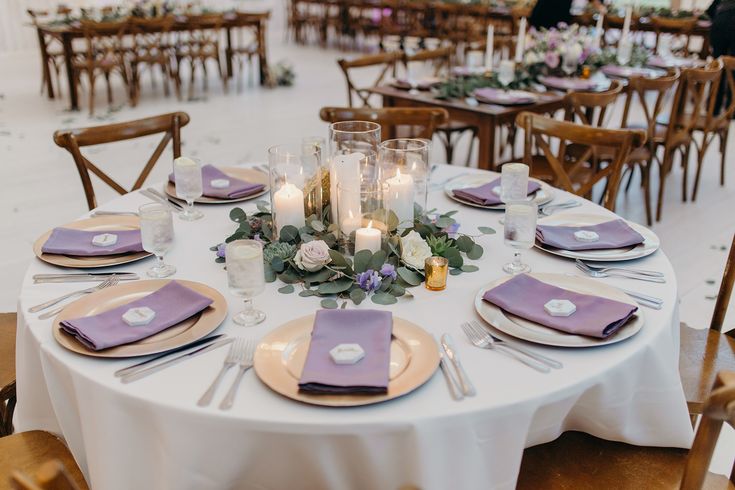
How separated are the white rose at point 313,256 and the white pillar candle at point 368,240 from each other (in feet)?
0.25

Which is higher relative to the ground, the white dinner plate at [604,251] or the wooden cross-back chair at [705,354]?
the white dinner plate at [604,251]

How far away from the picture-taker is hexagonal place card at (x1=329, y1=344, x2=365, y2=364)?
1161 mm

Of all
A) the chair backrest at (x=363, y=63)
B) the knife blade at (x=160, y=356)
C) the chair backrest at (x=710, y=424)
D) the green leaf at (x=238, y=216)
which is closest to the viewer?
the chair backrest at (x=710, y=424)

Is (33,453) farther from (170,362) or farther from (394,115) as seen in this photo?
(394,115)

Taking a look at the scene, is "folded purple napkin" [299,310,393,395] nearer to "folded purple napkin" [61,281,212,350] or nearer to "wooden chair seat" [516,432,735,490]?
"folded purple napkin" [61,281,212,350]

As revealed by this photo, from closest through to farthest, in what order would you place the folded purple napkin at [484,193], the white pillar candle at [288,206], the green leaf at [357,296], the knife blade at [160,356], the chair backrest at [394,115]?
the knife blade at [160,356] → the green leaf at [357,296] → the white pillar candle at [288,206] → the folded purple napkin at [484,193] → the chair backrest at [394,115]

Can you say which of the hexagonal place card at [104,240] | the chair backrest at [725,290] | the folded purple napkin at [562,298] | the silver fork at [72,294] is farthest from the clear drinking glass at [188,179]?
the chair backrest at [725,290]

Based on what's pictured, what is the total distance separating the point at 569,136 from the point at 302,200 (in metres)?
1.23

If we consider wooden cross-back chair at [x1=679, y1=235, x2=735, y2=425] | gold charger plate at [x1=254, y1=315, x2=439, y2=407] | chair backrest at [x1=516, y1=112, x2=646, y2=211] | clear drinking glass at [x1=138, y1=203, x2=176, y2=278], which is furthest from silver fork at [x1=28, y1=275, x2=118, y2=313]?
chair backrest at [x1=516, y1=112, x2=646, y2=211]

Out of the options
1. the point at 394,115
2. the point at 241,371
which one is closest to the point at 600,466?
the point at 241,371

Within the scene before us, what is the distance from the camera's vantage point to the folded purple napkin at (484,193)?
1.95 m

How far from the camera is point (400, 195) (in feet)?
5.41

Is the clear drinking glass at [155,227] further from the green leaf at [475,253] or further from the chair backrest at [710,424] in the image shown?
the chair backrest at [710,424]

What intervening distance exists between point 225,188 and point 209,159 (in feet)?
10.3
